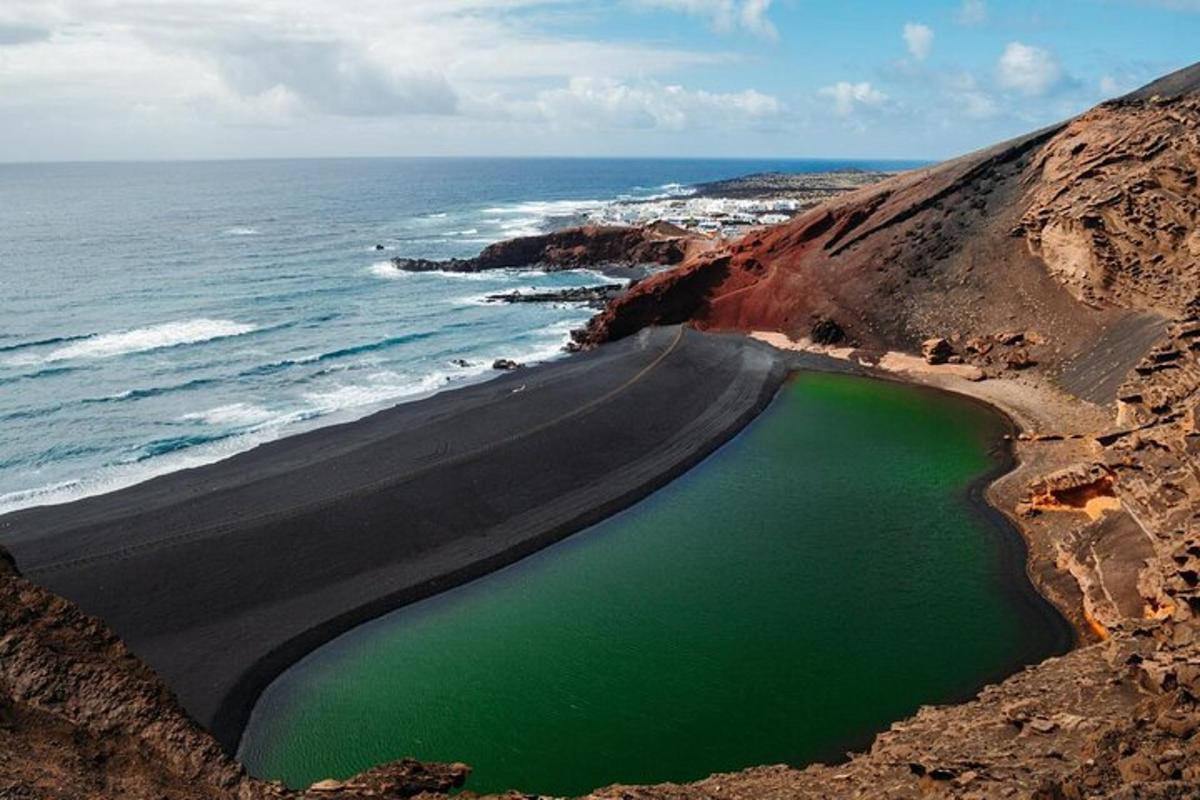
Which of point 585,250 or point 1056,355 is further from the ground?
point 585,250

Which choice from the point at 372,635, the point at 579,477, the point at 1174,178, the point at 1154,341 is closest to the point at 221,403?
the point at 579,477

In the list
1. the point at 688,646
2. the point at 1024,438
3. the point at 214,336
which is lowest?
the point at 688,646

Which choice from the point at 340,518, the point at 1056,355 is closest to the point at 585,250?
the point at 1056,355

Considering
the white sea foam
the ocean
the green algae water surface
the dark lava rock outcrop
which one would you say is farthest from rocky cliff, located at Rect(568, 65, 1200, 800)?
the white sea foam

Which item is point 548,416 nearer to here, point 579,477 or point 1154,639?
point 579,477

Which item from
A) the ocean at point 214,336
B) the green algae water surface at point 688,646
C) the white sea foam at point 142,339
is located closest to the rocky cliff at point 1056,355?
the green algae water surface at point 688,646

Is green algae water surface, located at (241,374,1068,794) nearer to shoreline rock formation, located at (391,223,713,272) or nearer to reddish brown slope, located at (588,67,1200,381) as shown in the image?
reddish brown slope, located at (588,67,1200,381)

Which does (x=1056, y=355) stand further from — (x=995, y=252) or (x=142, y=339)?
(x=142, y=339)
